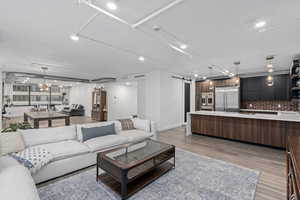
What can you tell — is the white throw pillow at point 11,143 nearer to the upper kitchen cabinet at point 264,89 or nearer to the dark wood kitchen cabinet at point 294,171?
the dark wood kitchen cabinet at point 294,171

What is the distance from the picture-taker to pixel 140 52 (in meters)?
3.92

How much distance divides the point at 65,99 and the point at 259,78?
1444 cm

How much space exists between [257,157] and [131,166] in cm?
325

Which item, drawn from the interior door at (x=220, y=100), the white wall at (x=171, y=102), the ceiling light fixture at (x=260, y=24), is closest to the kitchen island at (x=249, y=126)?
the white wall at (x=171, y=102)

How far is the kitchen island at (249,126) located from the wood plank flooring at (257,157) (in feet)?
0.72

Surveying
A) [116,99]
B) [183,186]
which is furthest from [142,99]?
[183,186]

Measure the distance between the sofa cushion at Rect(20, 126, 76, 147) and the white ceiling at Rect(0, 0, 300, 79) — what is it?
6.46 feet

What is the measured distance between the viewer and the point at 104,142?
3006mm

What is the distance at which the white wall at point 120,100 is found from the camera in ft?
29.2

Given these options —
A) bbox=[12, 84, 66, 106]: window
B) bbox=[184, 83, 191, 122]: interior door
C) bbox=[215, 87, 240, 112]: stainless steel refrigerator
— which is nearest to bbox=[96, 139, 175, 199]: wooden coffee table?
bbox=[215, 87, 240, 112]: stainless steel refrigerator

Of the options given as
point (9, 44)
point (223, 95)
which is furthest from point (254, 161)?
point (9, 44)

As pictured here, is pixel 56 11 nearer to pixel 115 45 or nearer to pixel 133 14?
pixel 133 14

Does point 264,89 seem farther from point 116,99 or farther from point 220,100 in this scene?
point 116,99

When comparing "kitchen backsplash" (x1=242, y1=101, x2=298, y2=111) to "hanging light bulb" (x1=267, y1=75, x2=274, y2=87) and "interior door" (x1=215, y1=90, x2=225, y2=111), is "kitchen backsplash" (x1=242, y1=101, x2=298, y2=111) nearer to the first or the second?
"hanging light bulb" (x1=267, y1=75, x2=274, y2=87)
